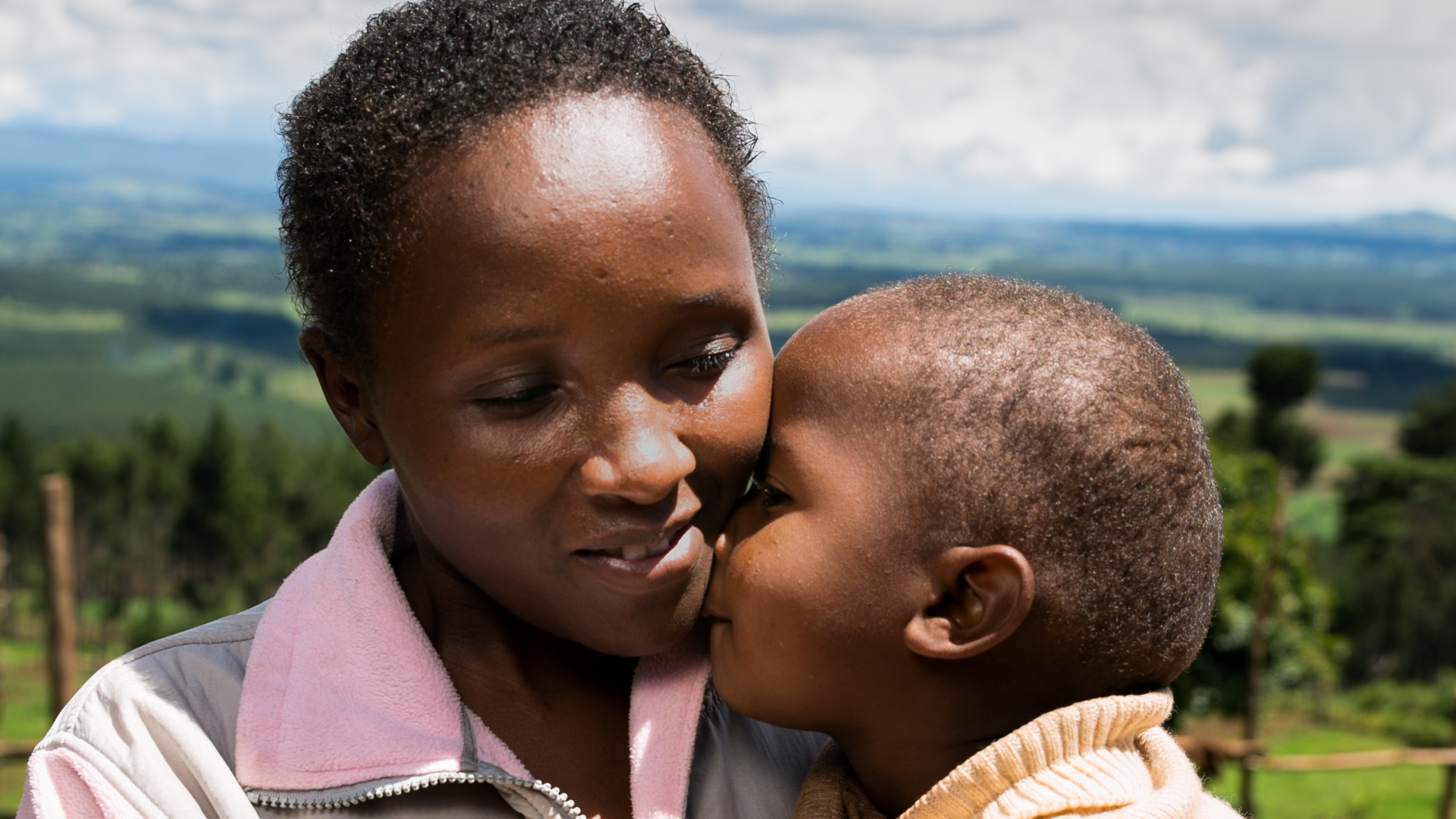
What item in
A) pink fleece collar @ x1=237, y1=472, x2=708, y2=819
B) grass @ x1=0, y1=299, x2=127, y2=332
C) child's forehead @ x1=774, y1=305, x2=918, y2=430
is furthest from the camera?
grass @ x1=0, y1=299, x2=127, y2=332

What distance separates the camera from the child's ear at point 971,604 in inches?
65.0

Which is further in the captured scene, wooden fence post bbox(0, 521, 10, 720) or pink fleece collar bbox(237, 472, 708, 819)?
wooden fence post bbox(0, 521, 10, 720)

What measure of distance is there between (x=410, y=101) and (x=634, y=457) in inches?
20.9

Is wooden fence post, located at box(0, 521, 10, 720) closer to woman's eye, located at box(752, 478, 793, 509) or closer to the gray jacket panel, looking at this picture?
the gray jacket panel

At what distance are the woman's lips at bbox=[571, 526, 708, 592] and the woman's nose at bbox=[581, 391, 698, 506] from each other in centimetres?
9

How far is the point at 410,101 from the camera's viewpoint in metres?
1.51

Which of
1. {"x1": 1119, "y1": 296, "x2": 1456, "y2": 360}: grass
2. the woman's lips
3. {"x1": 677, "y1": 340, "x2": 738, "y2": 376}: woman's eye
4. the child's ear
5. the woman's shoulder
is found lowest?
{"x1": 1119, "y1": 296, "x2": 1456, "y2": 360}: grass

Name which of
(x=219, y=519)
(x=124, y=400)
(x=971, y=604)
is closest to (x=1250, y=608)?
(x=971, y=604)

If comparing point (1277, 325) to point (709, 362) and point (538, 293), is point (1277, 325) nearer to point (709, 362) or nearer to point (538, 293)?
point (709, 362)

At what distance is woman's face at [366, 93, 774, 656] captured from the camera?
4.74 feet

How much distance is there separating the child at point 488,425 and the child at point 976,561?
12cm

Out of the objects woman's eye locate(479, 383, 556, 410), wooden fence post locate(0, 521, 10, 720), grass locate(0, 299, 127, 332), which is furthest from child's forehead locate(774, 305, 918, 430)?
grass locate(0, 299, 127, 332)

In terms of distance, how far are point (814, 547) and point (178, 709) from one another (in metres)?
0.88

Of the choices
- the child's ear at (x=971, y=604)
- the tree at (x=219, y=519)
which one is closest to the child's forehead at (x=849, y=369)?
→ the child's ear at (x=971, y=604)
